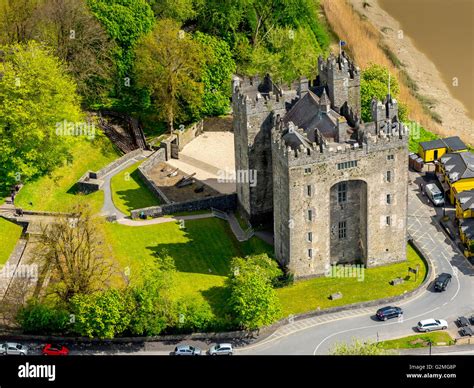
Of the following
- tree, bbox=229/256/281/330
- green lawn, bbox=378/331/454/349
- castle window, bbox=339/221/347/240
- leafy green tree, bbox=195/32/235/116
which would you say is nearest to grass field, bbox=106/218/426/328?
tree, bbox=229/256/281/330

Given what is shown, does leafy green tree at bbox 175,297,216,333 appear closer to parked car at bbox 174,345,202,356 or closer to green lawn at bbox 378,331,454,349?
parked car at bbox 174,345,202,356

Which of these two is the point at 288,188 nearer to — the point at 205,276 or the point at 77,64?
the point at 205,276

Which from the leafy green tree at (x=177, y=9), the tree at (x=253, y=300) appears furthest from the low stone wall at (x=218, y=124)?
the tree at (x=253, y=300)

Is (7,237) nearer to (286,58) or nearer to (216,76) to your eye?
(216,76)

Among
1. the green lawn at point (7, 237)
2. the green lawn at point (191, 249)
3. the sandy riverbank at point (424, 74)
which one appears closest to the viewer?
the green lawn at point (191, 249)

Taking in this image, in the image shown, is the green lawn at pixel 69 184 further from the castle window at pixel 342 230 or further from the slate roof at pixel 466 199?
the slate roof at pixel 466 199

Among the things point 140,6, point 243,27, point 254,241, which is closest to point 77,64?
point 140,6
